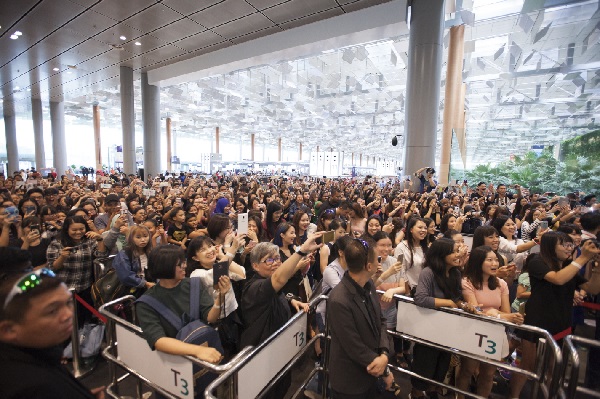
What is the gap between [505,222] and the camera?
4.61 metres

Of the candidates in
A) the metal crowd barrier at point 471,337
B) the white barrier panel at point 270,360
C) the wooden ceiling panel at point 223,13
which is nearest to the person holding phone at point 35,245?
the white barrier panel at point 270,360

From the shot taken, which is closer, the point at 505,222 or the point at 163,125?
the point at 505,222

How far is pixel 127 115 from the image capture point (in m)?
15.0

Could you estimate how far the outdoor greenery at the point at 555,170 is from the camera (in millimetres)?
10398

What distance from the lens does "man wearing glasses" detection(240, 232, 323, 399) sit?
2197 mm

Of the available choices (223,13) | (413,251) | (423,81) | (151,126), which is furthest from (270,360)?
(151,126)

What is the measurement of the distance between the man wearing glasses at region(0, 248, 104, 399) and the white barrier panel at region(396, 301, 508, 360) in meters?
2.54

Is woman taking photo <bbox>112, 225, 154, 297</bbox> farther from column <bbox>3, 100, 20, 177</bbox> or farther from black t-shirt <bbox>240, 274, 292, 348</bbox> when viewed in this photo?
column <bbox>3, 100, 20, 177</bbox>

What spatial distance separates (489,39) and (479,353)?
1392 centimetres

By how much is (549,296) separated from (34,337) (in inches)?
155

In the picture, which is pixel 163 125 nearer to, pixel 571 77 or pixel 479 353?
pixel 571 77

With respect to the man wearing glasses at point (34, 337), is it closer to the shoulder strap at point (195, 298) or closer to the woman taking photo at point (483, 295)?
the shoulder strap at point (195, 298)

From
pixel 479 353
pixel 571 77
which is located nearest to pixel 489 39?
pixel 571 77

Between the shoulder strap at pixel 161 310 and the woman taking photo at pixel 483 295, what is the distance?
2.59 meters
